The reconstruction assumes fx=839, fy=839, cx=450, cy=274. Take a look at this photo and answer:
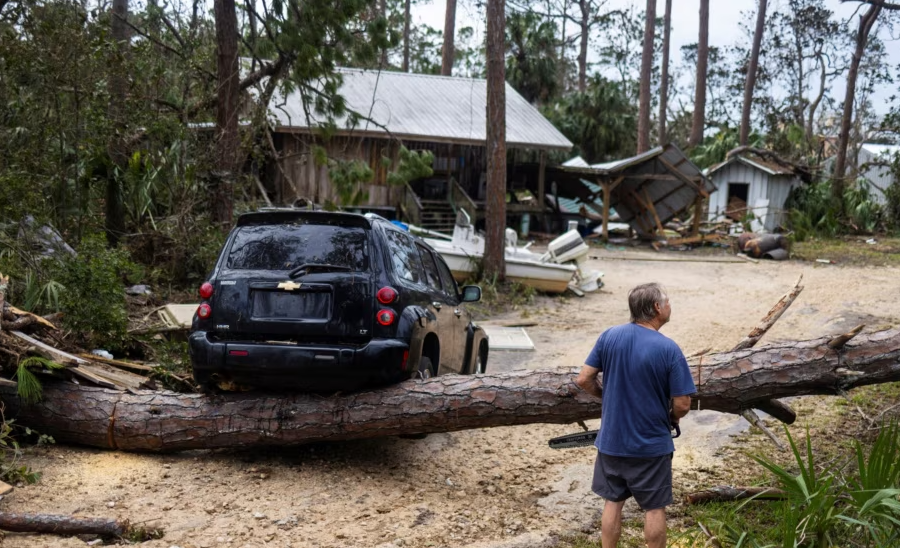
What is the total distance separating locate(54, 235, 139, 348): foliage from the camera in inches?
310

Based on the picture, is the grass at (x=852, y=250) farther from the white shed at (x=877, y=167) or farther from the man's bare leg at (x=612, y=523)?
the man's bare leg at (x=612, y=523)

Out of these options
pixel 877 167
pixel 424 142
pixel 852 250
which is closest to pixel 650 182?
pixel 852 250

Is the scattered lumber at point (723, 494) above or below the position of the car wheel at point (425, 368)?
below

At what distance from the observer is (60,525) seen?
4789 millimetres

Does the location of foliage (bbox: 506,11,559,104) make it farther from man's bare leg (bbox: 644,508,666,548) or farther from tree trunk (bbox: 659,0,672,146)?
man's bare leg (bbox: 644,508,666,548)

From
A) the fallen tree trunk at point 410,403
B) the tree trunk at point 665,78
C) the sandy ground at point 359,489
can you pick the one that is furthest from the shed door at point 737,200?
the fallen tree trunk at point 410,403

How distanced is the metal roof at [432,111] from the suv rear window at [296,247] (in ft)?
51.7

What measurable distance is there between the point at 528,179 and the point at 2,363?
76.3 feet

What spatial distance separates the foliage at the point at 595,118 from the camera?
3475 centimetres

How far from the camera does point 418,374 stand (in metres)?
6.62

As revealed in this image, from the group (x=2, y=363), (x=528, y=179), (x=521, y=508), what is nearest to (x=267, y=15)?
(x=2, y=363)

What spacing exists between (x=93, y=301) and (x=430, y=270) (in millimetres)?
3235

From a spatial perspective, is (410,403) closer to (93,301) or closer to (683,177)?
(93,301)

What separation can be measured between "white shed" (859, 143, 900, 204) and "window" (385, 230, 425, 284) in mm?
25981
